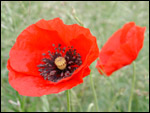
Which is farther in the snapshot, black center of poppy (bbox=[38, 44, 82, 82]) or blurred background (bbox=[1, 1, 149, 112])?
blurred background (bbox=[1, 1, 149, 112])

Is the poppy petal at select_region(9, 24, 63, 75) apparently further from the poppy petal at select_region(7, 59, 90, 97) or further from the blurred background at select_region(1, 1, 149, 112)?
the blurred background at select_region(1, 1, 149, 112)

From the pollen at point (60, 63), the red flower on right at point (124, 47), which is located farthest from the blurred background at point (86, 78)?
the pollen at point (60, 63)

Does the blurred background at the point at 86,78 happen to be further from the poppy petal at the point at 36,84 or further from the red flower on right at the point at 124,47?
the poppy petal at the point at 36,84

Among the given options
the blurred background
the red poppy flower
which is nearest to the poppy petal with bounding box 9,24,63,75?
the red poppy flower

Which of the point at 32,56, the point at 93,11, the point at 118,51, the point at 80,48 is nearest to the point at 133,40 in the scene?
the point at 118,51

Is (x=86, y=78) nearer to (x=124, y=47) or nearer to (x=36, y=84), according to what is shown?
(x=124, y=47)

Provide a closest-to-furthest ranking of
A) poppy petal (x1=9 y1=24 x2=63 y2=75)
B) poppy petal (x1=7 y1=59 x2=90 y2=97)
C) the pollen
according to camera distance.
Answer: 1. poppy petal (x1=7 y1=59 x2=90 y2=97)
2. poppy petal (x1=9 y1=24 x2=63 y2=75)
3. the pollen

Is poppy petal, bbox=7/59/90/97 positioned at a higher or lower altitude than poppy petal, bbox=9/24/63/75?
lower

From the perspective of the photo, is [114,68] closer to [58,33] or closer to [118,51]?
[118,51]
